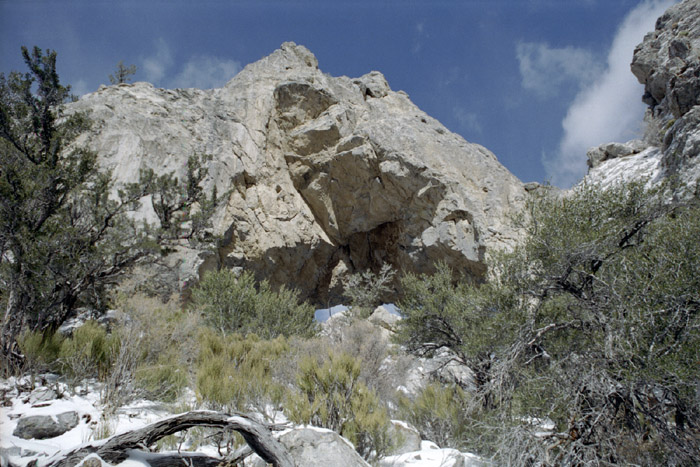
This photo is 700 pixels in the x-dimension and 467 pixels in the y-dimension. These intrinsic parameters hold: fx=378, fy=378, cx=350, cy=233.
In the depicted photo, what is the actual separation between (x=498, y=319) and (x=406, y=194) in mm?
10746

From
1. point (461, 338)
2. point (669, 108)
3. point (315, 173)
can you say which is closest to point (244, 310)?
point (461, 338)

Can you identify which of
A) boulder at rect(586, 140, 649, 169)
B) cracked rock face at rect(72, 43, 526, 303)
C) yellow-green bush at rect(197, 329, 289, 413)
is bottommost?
yellow-green bush at rect(197, 329, 289, 413)

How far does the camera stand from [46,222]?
591cm

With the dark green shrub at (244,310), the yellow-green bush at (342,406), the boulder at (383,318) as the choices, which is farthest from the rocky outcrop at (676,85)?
the boulder at (383,318)

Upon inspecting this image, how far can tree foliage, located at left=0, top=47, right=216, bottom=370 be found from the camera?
17.4 ft

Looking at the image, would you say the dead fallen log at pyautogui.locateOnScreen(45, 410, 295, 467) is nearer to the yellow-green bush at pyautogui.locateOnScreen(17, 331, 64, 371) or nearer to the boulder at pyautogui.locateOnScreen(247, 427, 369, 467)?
the boulder at pyautogui.locateOnScreen(247, 427, 369, 467)

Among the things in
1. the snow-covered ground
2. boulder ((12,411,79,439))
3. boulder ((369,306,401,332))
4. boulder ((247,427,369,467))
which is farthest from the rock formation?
boulder ((12,411,79,439))

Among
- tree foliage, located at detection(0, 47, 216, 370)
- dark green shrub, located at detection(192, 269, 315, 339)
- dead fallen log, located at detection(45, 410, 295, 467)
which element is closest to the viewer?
dead fallen log, located at detection(45, 410, 295, 467)

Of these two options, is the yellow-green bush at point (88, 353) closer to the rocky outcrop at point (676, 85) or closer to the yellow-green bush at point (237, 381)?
the yellow-green bush at point (237, 381)

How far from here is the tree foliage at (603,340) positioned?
3967 millimetres

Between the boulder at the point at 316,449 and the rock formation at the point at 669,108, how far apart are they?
7.63 meters

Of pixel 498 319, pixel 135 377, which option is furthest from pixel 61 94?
pixel 498 319

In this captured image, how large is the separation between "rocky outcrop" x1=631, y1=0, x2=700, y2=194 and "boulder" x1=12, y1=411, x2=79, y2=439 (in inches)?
376

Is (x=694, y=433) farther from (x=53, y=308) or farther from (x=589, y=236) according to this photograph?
(x=53, y=308)
